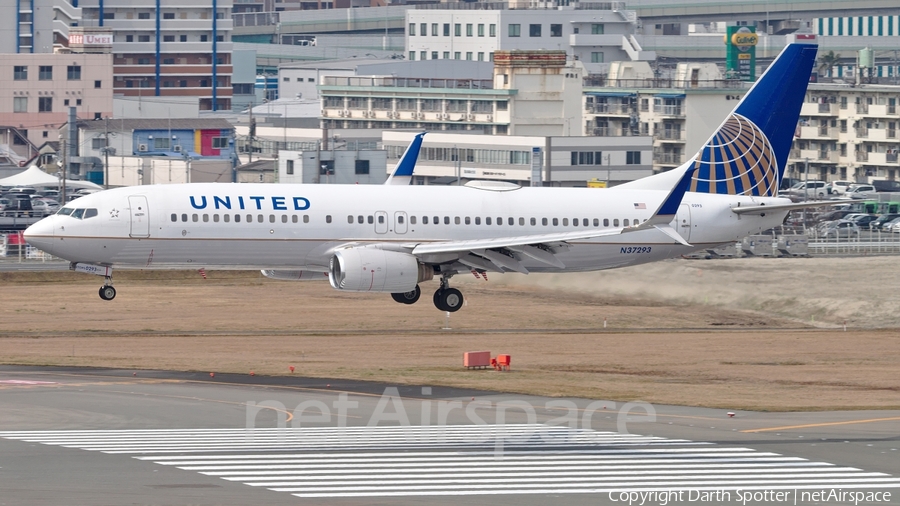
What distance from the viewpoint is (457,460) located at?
2823cm

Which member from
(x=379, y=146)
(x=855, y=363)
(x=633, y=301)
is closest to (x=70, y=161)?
(x=379, y=146)

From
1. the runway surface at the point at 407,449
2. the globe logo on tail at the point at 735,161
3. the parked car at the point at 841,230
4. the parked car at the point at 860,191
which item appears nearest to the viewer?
the runway surface at the point at 407,449

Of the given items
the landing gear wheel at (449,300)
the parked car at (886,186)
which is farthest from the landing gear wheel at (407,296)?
the parked car at (886,186)

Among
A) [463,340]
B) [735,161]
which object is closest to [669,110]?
[735,161]

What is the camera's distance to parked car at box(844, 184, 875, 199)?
144 meters

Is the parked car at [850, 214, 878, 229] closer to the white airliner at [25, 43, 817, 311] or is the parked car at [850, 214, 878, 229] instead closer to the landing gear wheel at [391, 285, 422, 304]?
the white airliner at [25, 43, 817, 311]

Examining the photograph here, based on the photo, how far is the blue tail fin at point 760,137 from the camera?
60.5m

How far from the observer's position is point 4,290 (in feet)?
235

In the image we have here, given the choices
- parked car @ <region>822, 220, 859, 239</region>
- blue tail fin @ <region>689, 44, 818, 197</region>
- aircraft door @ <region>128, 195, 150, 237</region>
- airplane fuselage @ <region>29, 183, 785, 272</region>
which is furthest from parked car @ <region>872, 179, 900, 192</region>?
aircraft door @ <region>128, 195, 150, 237</region>

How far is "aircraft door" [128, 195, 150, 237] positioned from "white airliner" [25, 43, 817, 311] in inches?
2.2

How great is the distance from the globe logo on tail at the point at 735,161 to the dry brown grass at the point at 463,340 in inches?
263

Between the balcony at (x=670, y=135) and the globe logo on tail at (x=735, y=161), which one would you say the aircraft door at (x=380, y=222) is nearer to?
the globe logo on tail at (x=735, y=161)

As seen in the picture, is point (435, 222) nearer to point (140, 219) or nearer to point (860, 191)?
point (140, 219)

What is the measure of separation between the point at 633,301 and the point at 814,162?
335 feet
